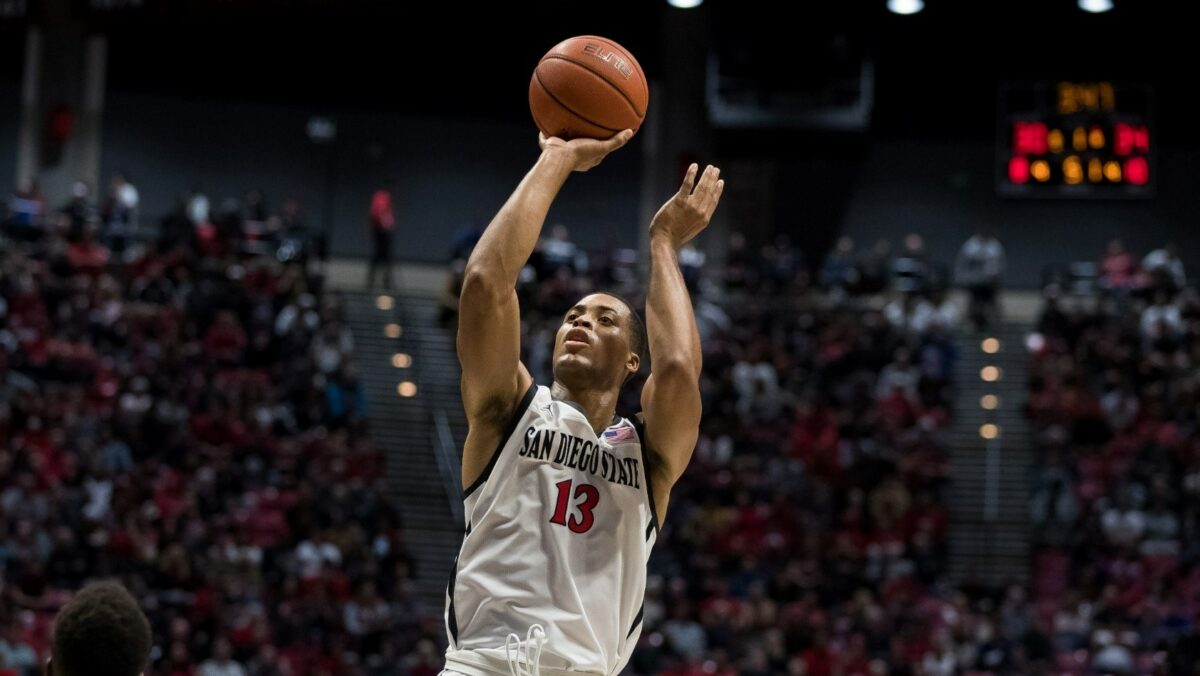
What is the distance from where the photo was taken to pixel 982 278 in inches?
977

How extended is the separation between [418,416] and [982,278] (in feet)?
28.8

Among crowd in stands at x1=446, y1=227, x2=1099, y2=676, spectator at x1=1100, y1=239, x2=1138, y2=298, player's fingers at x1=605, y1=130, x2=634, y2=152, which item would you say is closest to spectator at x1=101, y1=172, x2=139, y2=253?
crowd in stands at x1=446, y1=227, x2=1099, y2=676

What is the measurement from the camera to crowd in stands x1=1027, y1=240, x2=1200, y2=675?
1652cm

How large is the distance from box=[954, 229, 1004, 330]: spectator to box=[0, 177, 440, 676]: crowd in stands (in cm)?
892

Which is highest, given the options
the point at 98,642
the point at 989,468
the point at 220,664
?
the point at 98,642

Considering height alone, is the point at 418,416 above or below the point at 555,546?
below

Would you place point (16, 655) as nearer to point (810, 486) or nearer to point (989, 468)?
point (810, 486)

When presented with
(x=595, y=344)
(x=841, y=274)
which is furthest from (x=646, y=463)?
(x=841, y=274)

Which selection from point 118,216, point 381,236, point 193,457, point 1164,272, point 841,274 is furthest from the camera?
point 381,236

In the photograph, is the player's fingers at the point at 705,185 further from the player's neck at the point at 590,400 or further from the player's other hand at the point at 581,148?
the player's neck at the point at 590,400

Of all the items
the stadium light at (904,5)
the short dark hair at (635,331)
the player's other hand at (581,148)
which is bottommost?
the short dark hair at (635,331)

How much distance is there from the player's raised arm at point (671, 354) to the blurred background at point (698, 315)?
33.3ft

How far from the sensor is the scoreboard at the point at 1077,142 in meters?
20.6

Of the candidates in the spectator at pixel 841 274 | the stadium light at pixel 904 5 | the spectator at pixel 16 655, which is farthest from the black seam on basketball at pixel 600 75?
the spectator at pixel 841 274
